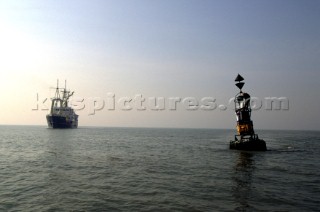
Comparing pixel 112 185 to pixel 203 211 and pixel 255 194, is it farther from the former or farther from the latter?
pixel 255 194

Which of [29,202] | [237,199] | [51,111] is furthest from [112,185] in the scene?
[51,111]

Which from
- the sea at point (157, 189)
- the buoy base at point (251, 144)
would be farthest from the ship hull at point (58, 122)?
the sea at point (157, 189)

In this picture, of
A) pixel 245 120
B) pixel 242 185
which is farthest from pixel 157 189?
pixel 245 120

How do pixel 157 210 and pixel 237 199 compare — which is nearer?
pixel 157 210

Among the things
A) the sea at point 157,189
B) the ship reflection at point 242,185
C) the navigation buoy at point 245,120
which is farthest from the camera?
the navigation buoy at point 245,120

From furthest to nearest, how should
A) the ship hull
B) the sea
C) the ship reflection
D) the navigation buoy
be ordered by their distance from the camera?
the ship hull → the navigation buoy → the ship reflection → the sea

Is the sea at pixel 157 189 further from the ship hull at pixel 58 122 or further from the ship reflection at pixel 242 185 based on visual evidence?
the ship hull at pixel 58 122

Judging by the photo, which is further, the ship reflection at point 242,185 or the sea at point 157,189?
the ship reflection at point 242,185

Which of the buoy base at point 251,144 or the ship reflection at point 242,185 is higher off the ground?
the buoy base at point 251,144

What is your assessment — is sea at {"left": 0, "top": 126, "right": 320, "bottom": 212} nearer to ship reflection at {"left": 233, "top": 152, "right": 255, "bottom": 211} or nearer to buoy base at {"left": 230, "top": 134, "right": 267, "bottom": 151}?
ship reflection at {"left": 233, "top": 152, "right": 255, "bottom": 211}

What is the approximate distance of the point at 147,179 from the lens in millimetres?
24312

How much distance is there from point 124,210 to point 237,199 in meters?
7.40

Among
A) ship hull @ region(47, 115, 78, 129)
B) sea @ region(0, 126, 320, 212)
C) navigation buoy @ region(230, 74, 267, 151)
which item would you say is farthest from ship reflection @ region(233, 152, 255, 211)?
ship hull @ region(47, 115, 78, 129)

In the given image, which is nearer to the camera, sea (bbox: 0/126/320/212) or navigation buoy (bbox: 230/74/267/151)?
sea (bbox: 0/126/320/212)
